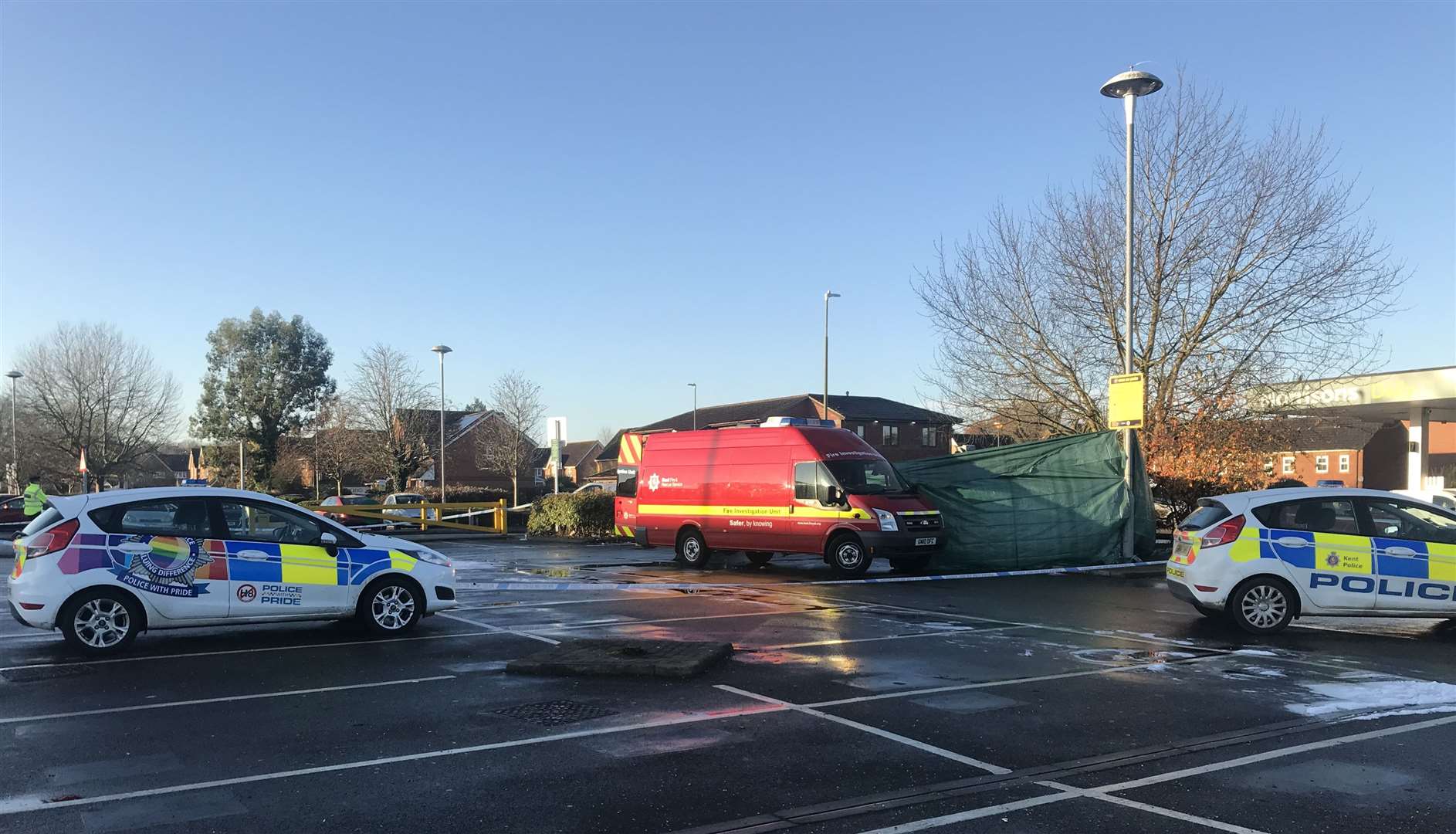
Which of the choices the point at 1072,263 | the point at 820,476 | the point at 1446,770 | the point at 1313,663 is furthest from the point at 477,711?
the point at 1072,263

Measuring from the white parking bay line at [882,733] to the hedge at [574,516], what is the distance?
19.4 m

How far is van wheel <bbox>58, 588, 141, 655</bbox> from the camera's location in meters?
8.77

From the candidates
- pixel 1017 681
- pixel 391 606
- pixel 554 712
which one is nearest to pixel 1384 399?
pixel 1017 681

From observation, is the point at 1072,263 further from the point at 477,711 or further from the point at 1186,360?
the point at 477,711

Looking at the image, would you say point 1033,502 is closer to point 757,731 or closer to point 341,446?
point 757,731

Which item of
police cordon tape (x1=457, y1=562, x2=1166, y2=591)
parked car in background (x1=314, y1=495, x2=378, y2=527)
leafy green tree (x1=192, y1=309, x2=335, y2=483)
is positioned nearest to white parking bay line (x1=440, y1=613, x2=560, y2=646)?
police cordon tape (x1=457, y1=562, x2=1166, y2=591)

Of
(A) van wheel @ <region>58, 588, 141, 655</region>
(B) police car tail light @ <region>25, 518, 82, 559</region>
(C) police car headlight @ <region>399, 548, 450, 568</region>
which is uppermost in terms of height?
(B) police car tail light @ <region>25, 518, 82, 559</region>

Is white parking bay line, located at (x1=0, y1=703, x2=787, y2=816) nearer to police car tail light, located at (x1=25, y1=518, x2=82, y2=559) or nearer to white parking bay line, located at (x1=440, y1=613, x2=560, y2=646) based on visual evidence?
white parking bay line, located at (x1=440, y1=613, x2=560, y2=646)

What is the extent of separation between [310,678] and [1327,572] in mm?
9647

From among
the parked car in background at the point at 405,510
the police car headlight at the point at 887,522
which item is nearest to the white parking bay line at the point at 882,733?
the police car headlight at the point at 887,522

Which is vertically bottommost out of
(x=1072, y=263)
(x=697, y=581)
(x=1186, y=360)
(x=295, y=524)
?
(x=697, y=581)

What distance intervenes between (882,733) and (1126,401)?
534 inches

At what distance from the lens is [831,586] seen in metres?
15.0

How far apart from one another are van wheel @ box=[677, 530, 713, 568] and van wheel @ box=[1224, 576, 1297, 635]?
10.2 m
